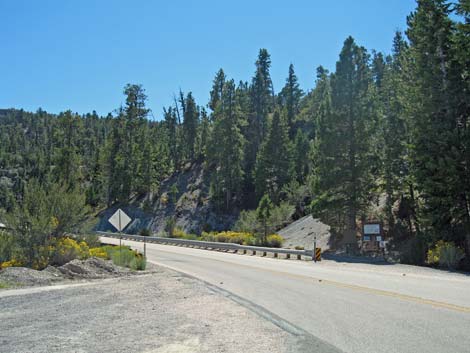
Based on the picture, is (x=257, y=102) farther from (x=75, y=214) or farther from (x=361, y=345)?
(x=361, y=345)

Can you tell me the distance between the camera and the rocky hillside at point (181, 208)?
2465 inches

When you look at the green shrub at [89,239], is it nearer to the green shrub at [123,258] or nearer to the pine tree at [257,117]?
the green shrub at [123,258]

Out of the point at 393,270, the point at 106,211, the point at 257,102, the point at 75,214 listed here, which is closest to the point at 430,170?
the point at 393,270

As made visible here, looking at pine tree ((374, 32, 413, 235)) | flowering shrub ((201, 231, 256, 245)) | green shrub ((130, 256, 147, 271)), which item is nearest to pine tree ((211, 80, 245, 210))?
flowering shrub ((201, 231, 256, 245))

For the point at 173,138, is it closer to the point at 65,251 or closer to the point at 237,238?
the point at 237,238

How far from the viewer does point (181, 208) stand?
69125 mm

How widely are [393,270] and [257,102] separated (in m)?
63.1

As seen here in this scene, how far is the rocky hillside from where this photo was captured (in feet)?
205

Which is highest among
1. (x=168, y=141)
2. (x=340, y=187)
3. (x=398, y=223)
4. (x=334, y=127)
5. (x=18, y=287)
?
(x=168, y=141)

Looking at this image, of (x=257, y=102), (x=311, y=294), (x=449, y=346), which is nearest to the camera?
(x=449, y=346)

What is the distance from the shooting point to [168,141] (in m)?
99.4

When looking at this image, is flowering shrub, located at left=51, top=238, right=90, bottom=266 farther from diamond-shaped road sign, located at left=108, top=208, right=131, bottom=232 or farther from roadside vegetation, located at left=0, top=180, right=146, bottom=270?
diamond-shaped road sign, located at left=108, top=208, right=131, bottom=232

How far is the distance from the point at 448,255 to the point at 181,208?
52.2m

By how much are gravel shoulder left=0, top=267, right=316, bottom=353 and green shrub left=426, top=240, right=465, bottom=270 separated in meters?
12.2
